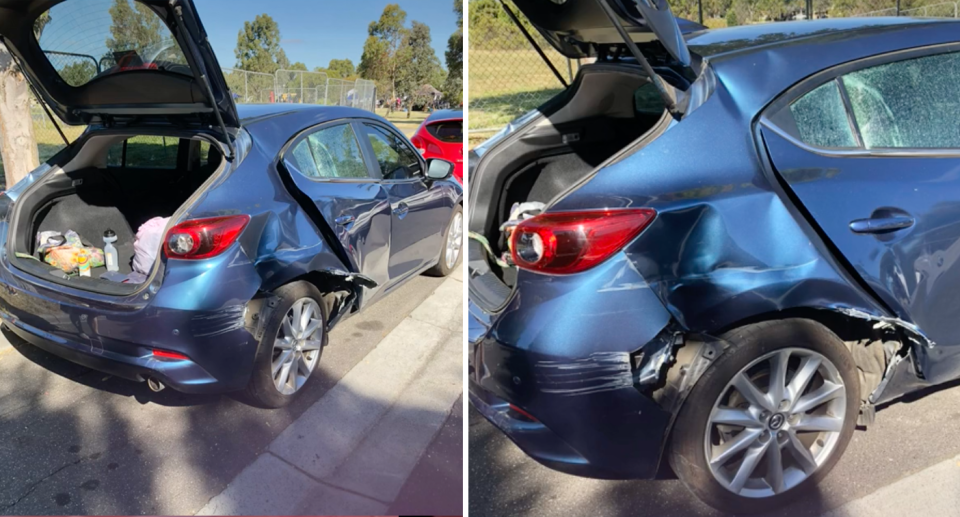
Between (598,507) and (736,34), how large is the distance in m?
1.76

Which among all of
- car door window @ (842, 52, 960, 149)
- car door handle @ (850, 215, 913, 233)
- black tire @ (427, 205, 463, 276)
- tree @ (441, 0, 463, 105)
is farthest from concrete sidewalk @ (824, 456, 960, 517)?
black tire @ (427, 205, 463, 276)

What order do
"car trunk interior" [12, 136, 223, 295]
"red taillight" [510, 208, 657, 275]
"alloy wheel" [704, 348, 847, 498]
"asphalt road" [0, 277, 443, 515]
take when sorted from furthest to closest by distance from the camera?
"car trunk interior" [12, 136, 223, 295]
"asphalt road" [0, 277, 443, 515]
"alloy wheel" [704, 348, 847, 498]
"red taillight" [510, 208, 657, 275]

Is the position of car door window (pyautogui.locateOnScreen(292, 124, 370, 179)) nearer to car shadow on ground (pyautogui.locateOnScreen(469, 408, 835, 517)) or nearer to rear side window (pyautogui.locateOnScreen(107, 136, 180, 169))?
rear side window (pyautogui.locateOnScreen(107, 136, 180, 169))

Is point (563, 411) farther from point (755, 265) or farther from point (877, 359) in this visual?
point (877, 359)

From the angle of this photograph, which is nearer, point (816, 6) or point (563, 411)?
point (563, 411)

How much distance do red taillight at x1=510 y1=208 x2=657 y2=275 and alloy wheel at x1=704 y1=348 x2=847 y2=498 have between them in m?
0.57

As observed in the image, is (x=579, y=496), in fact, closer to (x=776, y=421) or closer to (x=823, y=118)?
(x=776, y=421)

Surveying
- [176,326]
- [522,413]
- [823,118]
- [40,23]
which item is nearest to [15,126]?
[40,23]

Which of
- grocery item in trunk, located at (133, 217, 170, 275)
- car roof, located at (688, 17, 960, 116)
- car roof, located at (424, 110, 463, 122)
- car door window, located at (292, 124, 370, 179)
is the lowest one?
grocery item in trunk, located at (133, 217, 170, 275)

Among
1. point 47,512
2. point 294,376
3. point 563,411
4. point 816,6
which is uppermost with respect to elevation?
point 816,6

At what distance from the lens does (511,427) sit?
2.08 metres

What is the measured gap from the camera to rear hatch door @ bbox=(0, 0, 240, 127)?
7.99 ft

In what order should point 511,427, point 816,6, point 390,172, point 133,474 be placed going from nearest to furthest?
point 511,427, point 133,474, point 390,172, point 816,6

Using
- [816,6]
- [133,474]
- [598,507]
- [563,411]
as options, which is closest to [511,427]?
[563,411]
